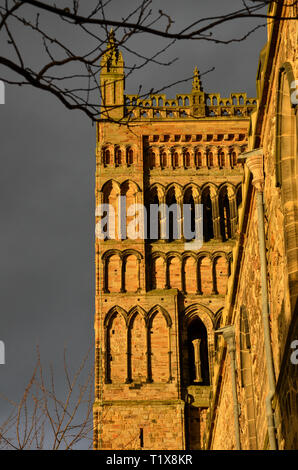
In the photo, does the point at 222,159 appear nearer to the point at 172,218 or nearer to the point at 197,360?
the point at 172,218

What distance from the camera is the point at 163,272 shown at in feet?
128

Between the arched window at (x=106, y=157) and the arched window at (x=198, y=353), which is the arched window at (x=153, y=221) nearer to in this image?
the arched window at (x=106, y=157)

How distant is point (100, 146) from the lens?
1610 inches

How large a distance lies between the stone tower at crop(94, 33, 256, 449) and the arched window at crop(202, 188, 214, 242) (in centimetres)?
5

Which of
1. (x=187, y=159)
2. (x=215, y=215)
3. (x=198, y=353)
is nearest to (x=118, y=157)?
(x=187, y=159)

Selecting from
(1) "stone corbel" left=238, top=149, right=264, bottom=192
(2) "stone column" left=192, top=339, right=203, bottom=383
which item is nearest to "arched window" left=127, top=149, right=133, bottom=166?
(2) "stone column" left=192, top=339, right=203, bottom=383

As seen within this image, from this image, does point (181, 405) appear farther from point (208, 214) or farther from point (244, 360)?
point (244, 360)

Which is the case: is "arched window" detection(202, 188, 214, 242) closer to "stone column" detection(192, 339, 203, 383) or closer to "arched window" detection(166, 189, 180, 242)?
"arched window" detection(166, 189, 180, 242)
